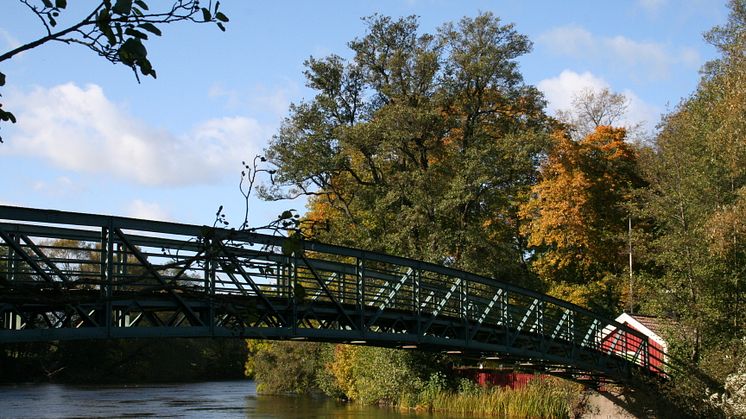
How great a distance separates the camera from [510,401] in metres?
32.2

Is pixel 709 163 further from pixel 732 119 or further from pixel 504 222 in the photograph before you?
pixel 504 222

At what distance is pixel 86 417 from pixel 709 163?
2175cm

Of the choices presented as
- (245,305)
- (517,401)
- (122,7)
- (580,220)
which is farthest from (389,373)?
(122,7)

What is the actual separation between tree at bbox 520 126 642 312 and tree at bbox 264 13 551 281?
147 centimetres

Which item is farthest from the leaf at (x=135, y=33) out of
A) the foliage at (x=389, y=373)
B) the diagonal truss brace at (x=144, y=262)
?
the foliage at (x=389, y=373)

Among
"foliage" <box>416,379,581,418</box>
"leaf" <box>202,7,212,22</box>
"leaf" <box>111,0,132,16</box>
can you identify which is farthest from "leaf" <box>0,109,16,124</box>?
"foliage" <box>416,379,581,418</box>

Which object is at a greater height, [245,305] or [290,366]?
[245,305]

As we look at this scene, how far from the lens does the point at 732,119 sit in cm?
2662

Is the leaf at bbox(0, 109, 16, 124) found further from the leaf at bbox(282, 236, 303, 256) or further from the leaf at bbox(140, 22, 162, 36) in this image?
the leaf at bbox(282, 236, 303, 256)

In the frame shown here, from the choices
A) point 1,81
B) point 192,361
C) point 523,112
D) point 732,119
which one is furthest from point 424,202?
point 192,361

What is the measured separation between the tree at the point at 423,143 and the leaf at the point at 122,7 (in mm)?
31056

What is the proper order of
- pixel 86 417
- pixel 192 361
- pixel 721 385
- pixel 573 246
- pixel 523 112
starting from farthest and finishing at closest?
pixel 192 361 → pixel 573 246 → pixel 523 112 → pixel 86 417 → pixel 721 385

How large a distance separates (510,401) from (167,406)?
15.2 m

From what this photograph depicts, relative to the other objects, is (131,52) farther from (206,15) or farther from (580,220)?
(580,220)
